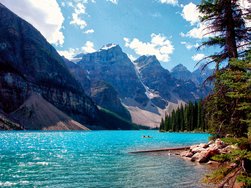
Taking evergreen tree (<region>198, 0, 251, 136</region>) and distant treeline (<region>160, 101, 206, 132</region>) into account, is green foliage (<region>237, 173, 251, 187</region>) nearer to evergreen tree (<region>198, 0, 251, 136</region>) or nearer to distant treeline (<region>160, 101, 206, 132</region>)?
evergreen tree (<region>198, 0, 251, 136</region>)

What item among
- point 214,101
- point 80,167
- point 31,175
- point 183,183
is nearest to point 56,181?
point 31,175

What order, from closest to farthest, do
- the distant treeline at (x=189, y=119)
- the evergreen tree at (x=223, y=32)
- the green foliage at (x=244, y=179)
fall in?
the green foliage at (x=244, y=179) → the evergreen tree at (x=223, y=32) → the distant treeline at (x=189, y=119)

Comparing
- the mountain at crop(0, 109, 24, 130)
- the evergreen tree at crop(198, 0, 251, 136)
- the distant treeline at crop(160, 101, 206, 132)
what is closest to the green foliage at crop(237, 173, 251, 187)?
the evergreen tree at crop(198, 0, 251, 136)

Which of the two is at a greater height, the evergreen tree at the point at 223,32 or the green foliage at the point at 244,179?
the evergreen tree at the point at 223,32

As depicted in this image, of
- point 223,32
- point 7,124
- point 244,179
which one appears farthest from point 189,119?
point 244,179

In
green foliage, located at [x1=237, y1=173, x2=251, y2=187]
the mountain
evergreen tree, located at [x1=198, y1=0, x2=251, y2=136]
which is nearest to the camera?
green foliage, located at [x1=237, y1=173, x2=251, y2=187]

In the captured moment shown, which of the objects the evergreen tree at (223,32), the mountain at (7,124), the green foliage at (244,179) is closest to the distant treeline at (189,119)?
the mountain at (7,124)

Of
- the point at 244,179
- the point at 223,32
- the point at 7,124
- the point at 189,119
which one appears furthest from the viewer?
the point at 7,124

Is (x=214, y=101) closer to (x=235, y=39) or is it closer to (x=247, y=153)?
(x=235, y=39)

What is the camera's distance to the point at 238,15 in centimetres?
1905

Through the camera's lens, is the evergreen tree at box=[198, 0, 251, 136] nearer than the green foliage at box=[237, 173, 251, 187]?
No

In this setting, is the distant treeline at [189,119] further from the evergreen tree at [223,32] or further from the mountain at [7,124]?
the evergreen tree at [223,32]

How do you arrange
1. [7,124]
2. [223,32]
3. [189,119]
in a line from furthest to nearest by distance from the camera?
[7,124] < [189,119] < [223,32]

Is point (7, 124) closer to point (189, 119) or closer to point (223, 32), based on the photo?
point (189, 119)
